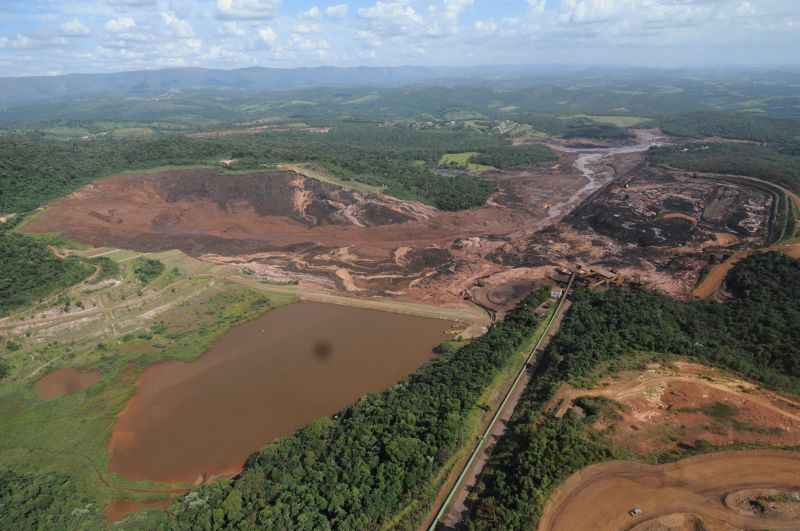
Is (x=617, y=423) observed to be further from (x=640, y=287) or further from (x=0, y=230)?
(x=0, y=230)

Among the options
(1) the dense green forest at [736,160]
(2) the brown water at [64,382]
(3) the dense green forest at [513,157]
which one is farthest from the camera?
(3) the dense green forest at [513,157]

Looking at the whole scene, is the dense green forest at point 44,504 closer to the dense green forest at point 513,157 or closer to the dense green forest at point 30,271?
the dense green forest at point 30,271

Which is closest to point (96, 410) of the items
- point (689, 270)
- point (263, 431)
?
point (263, 431)

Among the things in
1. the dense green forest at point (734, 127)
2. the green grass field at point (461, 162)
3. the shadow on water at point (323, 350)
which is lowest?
the green grass field at point (461, 162)

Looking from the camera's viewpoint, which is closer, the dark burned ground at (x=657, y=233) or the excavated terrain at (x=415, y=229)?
the excavated terrain at (x=415, y=229)

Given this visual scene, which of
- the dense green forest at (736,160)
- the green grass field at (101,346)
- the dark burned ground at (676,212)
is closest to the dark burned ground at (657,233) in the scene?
the dark burned ground at (676,212)

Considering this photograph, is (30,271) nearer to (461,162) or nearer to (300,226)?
(300,226)
